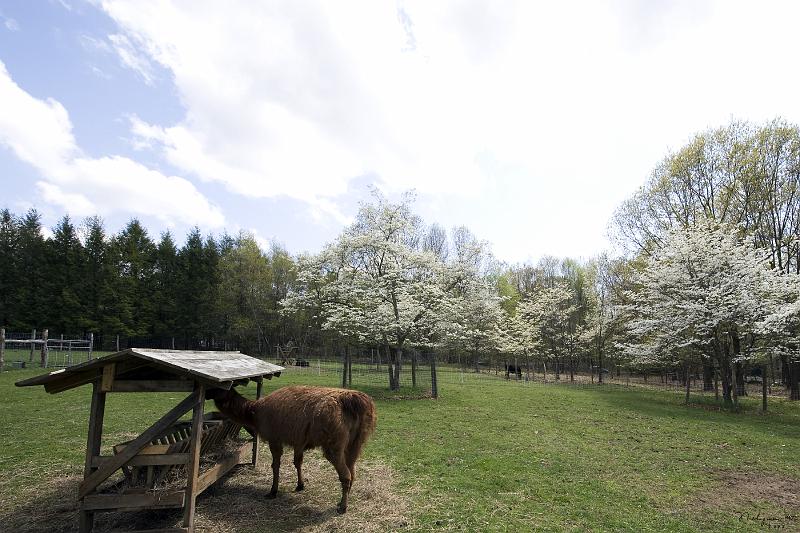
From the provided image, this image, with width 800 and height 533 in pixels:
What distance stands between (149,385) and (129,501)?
4.17 ft

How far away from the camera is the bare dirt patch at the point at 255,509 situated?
526 cm

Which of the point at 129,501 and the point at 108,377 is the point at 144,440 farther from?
the point at 108,377

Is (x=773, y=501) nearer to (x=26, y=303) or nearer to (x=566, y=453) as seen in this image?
(x=566, y=453)

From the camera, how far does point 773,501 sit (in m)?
6.55

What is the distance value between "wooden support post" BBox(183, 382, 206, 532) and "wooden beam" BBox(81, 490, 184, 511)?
114 mm

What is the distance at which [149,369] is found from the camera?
545 centimetres

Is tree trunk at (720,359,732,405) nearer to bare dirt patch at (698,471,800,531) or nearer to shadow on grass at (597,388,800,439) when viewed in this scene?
shadow on grass at (597,388,800,439)

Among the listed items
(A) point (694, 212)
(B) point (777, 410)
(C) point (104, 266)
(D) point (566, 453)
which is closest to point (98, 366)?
(D) point (566, 453)

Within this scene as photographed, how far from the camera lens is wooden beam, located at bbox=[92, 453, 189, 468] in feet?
16.0

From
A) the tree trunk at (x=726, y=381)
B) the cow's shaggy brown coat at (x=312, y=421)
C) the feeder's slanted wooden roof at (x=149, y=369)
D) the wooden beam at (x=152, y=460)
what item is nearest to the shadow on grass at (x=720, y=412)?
A: the tree trunk at (x=726, y=381)

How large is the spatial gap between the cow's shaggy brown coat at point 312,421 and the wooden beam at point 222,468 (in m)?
0.54

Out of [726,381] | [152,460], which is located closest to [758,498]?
[152,460]

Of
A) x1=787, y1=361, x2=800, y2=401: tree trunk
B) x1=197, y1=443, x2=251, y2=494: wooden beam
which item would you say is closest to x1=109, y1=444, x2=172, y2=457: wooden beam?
x1=197, y1=443, x2=251, y2=494: wooden beam

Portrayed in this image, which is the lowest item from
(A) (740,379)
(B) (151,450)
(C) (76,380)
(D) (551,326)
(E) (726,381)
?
(A) (740,379)
